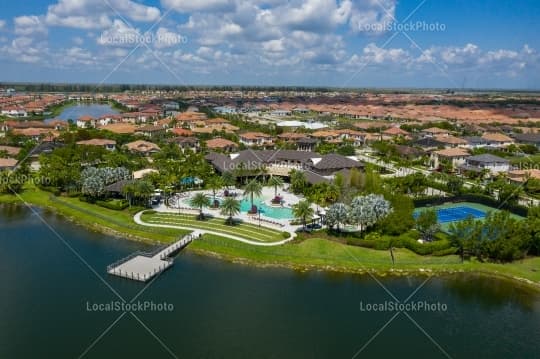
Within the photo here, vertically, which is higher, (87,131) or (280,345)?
(87,131)

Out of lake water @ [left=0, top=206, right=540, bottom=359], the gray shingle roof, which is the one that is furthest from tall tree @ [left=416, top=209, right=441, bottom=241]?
the gray shingle roof

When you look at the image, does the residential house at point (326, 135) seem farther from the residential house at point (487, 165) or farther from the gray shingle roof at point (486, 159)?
the residential house at point (487, 165)

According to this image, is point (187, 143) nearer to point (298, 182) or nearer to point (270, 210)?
point (298, 182)

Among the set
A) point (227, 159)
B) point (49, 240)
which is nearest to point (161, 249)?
point (49, 240)

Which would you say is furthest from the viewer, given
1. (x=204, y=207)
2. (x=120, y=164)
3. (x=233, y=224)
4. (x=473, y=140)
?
(x=473, y=140)

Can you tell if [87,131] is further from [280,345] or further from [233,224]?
[280,345]

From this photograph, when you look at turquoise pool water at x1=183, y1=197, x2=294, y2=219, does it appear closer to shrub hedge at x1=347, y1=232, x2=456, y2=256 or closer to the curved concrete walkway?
the curved concrete walkway

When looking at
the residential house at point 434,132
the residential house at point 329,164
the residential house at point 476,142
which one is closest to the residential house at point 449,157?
the residential house at point 476,142

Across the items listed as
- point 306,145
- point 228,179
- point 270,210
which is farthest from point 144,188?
point 306,145
